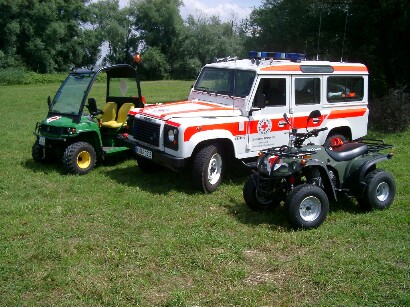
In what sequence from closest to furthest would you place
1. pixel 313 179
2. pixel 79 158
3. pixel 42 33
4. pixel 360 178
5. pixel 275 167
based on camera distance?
pixel 275 167 → pixel 313 179 → pixel 360 178 → pixel 79 158 → pixel 42 33

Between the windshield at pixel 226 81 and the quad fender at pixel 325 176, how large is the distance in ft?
7.60

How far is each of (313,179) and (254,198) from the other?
33.4 inches

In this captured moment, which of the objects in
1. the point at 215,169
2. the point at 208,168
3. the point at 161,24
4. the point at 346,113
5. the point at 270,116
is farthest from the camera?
the point at 161,24

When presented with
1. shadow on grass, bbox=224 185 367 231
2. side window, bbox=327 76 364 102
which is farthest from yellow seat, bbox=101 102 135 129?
side window, bbox=327 76 364 102

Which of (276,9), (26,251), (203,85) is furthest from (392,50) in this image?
(26,251)

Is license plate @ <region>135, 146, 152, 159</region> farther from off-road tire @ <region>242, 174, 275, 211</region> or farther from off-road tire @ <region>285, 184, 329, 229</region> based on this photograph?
off-road tire @ <region>285, 184, 329, 229</region>

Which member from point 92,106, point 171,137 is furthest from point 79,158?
point 171,137

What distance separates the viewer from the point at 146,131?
25.1 ft

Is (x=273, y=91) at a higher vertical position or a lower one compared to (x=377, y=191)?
higher

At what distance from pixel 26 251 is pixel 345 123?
645cm

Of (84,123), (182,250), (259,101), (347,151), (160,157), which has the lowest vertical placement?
(182,250)

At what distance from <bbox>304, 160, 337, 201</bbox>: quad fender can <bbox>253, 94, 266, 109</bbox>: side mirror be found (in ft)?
6.35

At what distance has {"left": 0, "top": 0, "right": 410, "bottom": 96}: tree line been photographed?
1544 centimetres

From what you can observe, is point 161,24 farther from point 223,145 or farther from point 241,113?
point 223,145
